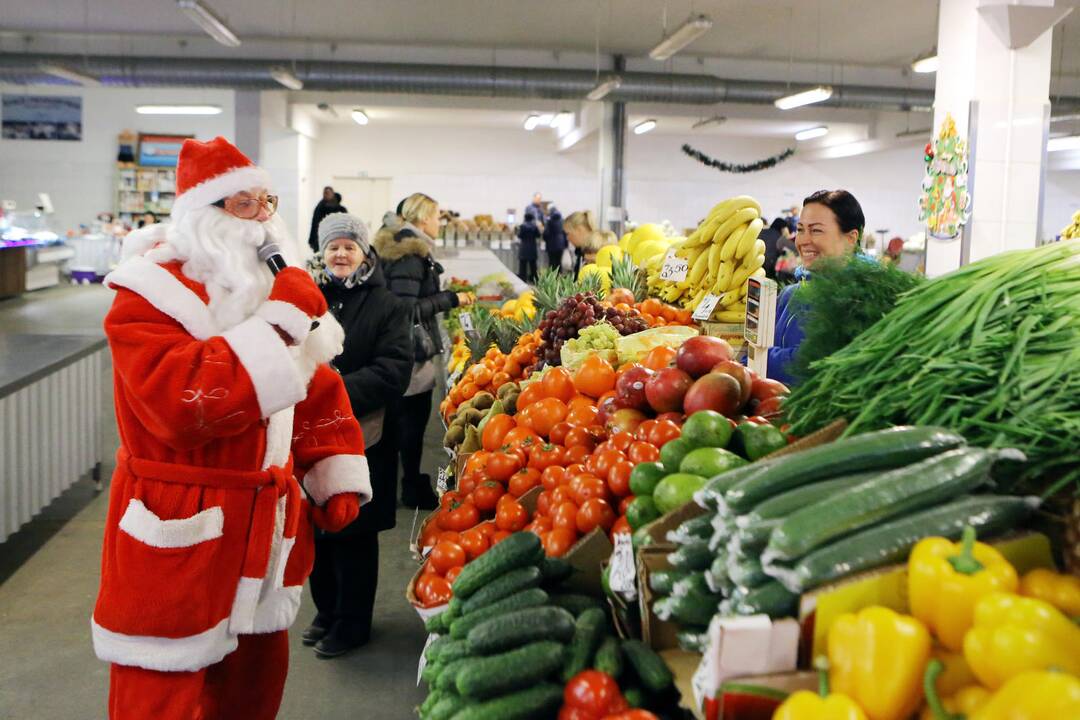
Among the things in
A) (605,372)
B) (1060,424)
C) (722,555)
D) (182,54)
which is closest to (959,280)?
(1060,424)

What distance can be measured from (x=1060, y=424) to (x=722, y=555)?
505 mm

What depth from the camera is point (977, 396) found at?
143 centimetres

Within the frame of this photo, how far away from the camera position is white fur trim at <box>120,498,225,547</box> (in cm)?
192

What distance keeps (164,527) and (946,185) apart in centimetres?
575

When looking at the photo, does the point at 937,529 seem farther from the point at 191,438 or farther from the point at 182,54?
the point at 182,54

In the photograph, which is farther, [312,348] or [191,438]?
[312,348]

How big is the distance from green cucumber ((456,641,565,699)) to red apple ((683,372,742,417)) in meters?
0.75

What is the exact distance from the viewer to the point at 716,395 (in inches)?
79.9

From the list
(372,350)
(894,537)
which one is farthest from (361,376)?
(894,537)

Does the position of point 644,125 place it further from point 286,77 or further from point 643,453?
point 643,453

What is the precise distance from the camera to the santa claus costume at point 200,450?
6.25ft

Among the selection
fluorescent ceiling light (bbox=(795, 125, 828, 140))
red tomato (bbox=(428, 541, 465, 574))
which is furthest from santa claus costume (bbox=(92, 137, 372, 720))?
fluorescent ceiling light (bbox=(795, 125, 828, 140))

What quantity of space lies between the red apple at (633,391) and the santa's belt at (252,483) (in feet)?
2.72

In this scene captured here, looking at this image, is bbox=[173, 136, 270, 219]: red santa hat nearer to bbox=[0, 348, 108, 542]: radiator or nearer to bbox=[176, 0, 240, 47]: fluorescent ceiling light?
bbox=[0, 348, 108, 542]: radiator
